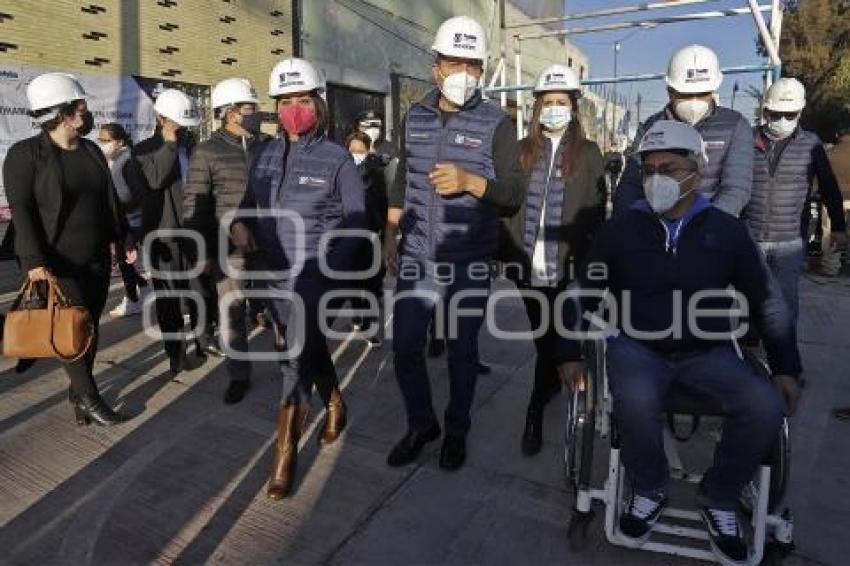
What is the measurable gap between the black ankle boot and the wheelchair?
96.6 inches

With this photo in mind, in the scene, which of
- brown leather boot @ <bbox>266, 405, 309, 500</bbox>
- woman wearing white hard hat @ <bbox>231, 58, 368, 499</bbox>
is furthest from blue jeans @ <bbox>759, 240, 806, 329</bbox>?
brown leather boot @ <bbox>266, 405, 309, 500</bbox>

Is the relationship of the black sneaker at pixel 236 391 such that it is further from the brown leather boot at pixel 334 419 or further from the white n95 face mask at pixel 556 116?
the white n95 face mask at pixel 556 116

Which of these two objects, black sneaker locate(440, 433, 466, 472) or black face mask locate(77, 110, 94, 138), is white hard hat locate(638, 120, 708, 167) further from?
black face mask locate(77, 110, 94, 138)

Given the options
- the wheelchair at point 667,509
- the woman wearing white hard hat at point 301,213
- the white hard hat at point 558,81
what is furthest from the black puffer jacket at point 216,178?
the wheelchair at point 667,509

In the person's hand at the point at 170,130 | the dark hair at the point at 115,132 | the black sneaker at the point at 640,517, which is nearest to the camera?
the black sneaker at the point at 640,517

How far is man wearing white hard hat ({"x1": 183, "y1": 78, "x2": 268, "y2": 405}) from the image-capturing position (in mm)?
3971

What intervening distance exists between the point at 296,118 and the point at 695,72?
1.75 metres

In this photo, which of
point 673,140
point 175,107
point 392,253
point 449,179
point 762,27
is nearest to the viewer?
point 673,140

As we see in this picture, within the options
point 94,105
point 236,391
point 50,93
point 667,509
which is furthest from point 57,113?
point 94,105

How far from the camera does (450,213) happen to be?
296cm

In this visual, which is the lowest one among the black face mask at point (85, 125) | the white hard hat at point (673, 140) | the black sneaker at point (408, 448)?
the black sneaker at point (408, 448)

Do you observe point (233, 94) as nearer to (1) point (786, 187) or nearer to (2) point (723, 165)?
(2) point (723, 165)

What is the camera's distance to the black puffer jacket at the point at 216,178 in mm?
3959

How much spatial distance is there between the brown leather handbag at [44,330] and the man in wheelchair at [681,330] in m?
2.27
